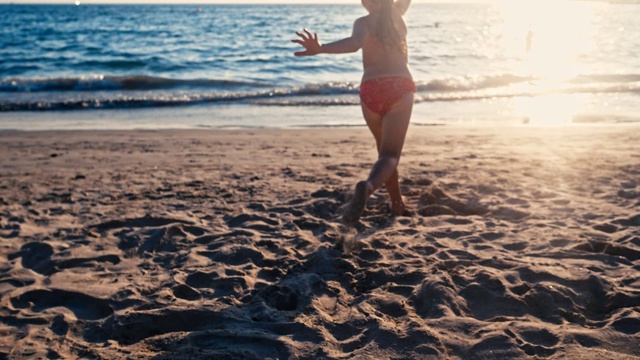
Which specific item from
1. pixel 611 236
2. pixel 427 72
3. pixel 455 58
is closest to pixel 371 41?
pixel 611 236

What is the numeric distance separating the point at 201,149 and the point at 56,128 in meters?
4.11

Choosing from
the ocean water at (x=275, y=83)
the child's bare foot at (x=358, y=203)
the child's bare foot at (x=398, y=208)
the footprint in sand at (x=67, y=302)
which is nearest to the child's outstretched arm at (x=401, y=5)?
the child's bare foot at (x=358, y=203)

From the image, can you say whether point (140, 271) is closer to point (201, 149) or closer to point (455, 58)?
point (201, 149)

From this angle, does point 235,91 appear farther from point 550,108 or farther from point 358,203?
point 358,203

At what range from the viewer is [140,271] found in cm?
392

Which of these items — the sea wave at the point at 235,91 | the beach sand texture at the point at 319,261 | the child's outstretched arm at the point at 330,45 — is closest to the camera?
the beach sand texture at the point at 319,261

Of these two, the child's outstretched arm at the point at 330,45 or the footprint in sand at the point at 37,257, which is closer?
the child's outstretched arm at the point at 330,45

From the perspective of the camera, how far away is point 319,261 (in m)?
3.92

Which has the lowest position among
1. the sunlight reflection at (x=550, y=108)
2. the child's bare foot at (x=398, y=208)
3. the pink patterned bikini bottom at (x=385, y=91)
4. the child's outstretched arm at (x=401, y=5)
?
the child's bare foot at (x=398, y=208)

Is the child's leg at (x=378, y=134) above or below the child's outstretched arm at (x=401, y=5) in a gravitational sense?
below

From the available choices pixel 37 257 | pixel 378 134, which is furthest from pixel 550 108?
pixel 37 257

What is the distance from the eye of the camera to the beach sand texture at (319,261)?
2955mm

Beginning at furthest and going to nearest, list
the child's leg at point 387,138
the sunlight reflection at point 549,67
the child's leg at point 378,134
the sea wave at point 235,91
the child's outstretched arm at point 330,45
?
1. the sea wave at point 235,91
2. the sunlight reflection at point 549,67
3. the child's leg at point 378,134
4. the child's leg at point 387,138
5. the child's outstretched arm at point 330,45

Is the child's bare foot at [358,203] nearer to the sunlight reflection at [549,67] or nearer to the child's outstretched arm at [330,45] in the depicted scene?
the child's outstretched arm at [330,45]
